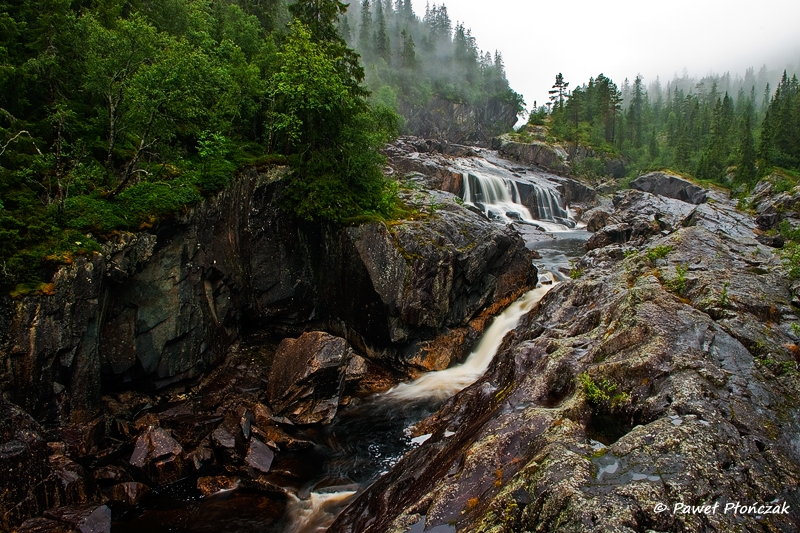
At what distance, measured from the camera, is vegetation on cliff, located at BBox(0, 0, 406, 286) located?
13047 mm

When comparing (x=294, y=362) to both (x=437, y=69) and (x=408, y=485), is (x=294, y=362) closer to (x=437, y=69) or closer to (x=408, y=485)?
(x=408, y=485)

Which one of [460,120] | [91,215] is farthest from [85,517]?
[460,120]

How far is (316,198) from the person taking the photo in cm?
1895

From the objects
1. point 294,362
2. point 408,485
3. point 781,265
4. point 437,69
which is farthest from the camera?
point 437,69

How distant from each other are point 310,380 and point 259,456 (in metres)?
3.15

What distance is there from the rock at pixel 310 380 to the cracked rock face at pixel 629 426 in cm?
366

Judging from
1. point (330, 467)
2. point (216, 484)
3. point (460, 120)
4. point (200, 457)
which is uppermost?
point (460, 120)

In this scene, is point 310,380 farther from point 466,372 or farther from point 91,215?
point 91,215

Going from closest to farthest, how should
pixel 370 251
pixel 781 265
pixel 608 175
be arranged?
pixel 781 265 < pixel 370 251 < pixel 608 175

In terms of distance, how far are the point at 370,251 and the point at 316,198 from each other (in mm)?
3429

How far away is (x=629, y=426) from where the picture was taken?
7.72 meters

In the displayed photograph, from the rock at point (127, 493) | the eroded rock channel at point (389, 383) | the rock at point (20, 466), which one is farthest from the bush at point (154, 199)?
the rock at point (127, 493)

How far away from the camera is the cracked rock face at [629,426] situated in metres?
5.56

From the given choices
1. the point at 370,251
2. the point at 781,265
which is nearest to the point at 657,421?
the point at 781,265
